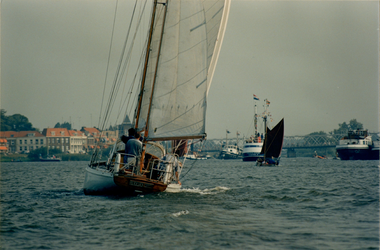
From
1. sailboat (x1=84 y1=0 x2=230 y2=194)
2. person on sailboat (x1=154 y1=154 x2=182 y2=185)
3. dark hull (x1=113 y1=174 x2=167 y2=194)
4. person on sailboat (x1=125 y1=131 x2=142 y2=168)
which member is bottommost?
dark hull (x1=113 y1=174 x2=167 y2=194)

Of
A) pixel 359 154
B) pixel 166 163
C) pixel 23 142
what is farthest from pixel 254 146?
pixel 23 142

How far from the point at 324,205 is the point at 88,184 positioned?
10.9 m

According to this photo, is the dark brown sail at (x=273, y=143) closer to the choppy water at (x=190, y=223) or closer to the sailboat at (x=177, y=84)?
the choppy water at (x=190, y=223)

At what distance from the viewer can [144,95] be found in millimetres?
21438

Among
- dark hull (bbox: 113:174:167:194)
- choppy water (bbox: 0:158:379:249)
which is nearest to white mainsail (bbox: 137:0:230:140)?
dark hull (bbox: 113:174:167:194)

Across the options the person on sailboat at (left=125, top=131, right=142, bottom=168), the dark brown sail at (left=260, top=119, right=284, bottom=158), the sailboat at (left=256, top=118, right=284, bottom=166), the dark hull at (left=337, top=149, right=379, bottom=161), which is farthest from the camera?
the dark hull at (left=337, top=149, right=379, bottom=161)

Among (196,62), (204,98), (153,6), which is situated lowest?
(204,98)

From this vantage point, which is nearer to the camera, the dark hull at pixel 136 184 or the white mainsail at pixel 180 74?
the dark hull at pixel 136 184

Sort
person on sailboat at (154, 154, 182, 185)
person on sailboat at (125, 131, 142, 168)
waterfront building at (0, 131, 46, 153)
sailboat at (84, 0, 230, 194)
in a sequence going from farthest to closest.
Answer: waterfront building at (0, 131, 46, 153) → person on sailboat at (154, 154, 182, 185) → sailboat at (84, 0, 230, 194) → person on sailboat at (125, 131, 142, 168)

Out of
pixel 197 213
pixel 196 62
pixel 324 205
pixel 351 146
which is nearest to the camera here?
pixel 197 213

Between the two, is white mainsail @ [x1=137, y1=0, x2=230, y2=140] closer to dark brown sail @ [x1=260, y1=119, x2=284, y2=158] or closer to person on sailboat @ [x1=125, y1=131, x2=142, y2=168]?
person on sailboat @ [x1=125, y1=131, x2=142, y2=168]

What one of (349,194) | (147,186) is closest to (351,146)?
(349,194)

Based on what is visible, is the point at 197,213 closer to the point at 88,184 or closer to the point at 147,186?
the point at 147,186

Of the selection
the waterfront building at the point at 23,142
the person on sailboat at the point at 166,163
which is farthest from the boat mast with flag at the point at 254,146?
the waterfront building at the point at 23,142
